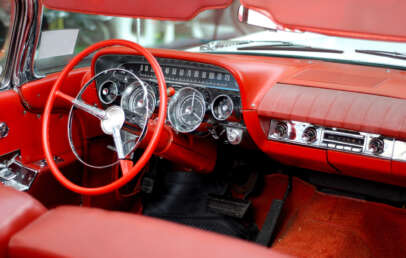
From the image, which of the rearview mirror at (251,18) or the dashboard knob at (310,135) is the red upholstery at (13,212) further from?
the dashboard knob at (310,135)

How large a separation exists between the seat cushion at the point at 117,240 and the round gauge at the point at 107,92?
1.51 meters

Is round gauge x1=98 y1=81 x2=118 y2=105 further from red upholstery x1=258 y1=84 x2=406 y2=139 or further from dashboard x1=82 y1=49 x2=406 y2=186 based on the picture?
red upholstery x1=258 y1=84 x2=406 y2=139

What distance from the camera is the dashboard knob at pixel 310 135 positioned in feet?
7.41

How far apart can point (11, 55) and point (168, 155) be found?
974 mm

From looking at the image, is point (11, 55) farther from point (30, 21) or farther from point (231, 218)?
point (231, 218)

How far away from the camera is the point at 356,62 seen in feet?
8.11

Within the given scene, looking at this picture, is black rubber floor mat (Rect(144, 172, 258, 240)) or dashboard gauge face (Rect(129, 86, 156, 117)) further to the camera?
black rubber floor mat (Rect(144, 172, 258, 240))

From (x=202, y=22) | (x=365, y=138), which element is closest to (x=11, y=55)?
(x=365, y=138)

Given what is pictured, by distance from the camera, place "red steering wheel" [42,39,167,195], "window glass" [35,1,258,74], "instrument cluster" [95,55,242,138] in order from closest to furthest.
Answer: "red steering wheel" [42,39,167,195], "instrument cluster" [95,55,242,138], "window glass" [35,1,258,74]

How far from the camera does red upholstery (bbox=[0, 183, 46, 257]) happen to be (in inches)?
41.6

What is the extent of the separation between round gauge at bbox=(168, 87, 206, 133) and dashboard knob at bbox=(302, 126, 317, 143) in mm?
504

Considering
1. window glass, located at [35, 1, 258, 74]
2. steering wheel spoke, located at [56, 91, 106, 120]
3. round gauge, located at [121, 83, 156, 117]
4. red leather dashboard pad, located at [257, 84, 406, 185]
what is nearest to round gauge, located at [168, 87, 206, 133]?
round gauge, located at [121, 83, 156, 117]

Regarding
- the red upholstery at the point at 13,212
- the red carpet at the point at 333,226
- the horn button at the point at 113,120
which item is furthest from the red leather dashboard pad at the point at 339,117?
the red upholstery at the point at 13,212

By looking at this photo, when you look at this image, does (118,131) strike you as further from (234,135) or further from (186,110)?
(234,135)
